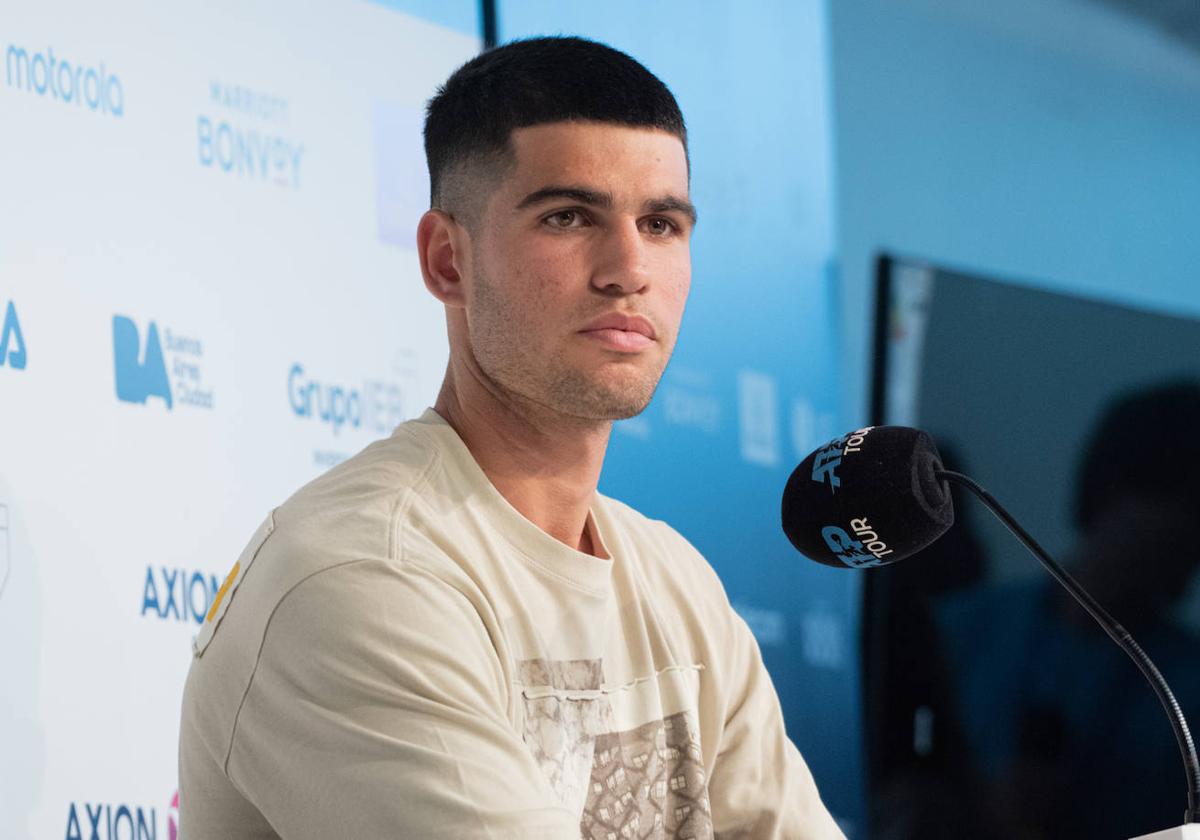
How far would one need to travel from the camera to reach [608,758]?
5.15ft

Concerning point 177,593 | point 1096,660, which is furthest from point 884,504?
point 1096,660

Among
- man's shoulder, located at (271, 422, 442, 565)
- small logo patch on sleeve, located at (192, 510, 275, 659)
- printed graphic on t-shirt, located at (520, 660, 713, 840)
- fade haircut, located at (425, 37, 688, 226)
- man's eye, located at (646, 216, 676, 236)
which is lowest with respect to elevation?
printed graphic on t-shirt, located at (520, 660, 713, 840)

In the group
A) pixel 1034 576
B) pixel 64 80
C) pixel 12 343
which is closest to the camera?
pixel 12 343

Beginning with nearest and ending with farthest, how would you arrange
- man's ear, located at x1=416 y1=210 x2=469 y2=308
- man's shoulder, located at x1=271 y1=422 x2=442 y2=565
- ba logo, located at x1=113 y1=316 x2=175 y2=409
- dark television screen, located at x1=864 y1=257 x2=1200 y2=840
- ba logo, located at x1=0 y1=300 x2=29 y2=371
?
man's shoulder, located at x1=271 y1=422 x2=442 y2=565 < man's ear, located at x1=416 y1=210 x2=469 y2=308 < ba logo, located at x1=0 y1=300 x2=29 y2=371 < ba logo, located at x1=113 y1=316 x2=175 y2=409 < dark television screen, located at x1=864 y1=257 x2=1200 y2=840

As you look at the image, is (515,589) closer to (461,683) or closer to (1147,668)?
(461,683)

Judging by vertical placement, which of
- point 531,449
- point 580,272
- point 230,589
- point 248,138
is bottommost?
point 230,589

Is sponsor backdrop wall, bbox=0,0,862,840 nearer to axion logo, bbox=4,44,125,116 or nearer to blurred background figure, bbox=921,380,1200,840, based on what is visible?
axion logo, bbox=4,44,125,116

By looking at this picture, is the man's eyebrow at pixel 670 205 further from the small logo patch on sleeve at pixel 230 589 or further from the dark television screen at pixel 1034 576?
the dark television screen at pixel 1034 576

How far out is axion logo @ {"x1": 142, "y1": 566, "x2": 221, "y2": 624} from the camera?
206 centimetres

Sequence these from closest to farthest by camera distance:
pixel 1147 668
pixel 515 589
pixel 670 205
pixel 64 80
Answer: pixel 1147 668
pixel 515 589
pixel 670 205
pixel 64 80

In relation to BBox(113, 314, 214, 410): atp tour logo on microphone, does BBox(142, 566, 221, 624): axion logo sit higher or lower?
lower

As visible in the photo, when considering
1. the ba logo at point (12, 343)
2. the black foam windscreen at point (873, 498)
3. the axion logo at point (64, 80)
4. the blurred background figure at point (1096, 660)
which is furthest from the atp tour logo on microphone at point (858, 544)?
the blurred background figure at point (1096, 660)

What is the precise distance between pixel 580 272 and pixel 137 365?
0.72 meters

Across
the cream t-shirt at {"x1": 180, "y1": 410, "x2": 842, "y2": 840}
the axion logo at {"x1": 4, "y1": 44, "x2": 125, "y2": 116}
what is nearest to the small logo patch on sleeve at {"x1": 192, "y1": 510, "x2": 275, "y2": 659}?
the cream t-shirt at {"x1": 180, "y1": 410, "x2": 842, "y2": 840}
